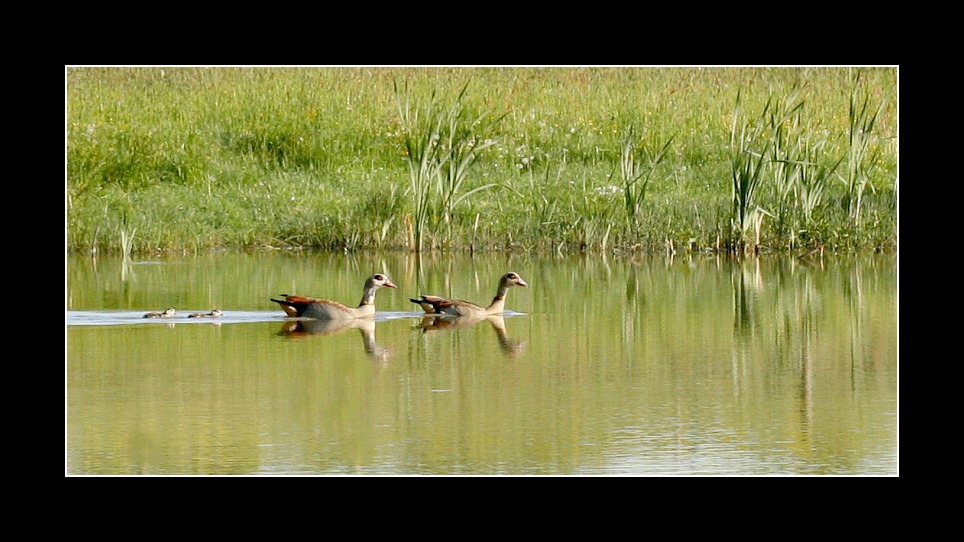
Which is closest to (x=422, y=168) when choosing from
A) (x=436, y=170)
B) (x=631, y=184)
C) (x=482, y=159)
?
(x=436, y=170)

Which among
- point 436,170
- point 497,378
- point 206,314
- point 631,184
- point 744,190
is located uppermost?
point 436,170

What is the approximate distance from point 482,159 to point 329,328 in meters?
10.3

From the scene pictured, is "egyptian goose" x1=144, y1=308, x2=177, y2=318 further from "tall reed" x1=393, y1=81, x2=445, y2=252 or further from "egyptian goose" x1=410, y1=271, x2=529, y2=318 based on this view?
"tall reed" x1=393, y1=81, x2=445, y2=252

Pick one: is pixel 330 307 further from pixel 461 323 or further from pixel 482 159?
pixel 482 159

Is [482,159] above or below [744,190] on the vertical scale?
above

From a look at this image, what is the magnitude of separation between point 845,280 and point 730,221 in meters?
3.32

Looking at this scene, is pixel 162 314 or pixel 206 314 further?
pixel 206 314

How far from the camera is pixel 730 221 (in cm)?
2098

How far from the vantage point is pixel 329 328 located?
14633 mm

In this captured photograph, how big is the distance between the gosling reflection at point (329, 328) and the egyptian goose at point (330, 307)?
0.21 feet

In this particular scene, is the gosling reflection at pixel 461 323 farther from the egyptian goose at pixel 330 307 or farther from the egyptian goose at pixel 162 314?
the egyptian goose at pixel 162 314

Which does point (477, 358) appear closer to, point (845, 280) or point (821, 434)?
point (821, 434)

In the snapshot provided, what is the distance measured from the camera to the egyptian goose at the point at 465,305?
15227 millimetres

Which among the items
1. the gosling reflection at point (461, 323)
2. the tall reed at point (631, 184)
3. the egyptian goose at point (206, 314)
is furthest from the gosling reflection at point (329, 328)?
the tall reed at point (631, 184)
